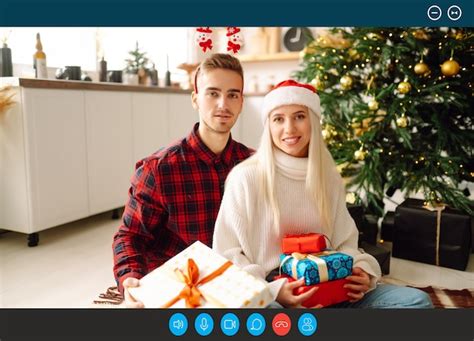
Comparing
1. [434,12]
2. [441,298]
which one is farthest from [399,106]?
[434,12]

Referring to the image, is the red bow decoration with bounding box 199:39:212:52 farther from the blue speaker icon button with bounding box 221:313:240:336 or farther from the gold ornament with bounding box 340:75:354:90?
the gold ornament with bounding box 340:75:354:90

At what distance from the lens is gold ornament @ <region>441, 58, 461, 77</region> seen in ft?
5.01

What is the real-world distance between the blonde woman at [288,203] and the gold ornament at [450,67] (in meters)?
1.00

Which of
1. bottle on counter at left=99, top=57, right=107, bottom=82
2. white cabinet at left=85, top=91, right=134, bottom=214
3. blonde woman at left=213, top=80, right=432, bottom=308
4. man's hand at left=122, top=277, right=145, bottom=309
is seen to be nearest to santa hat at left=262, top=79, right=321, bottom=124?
blonde woman at left=213, top=80, right=432, bottom=308

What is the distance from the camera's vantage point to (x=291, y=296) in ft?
2.15

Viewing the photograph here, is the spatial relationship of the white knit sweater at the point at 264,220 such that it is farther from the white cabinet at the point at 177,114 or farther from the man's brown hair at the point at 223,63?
the white cabinet at the point at 177,114

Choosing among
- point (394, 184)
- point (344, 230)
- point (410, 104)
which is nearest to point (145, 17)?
point (344, 230)

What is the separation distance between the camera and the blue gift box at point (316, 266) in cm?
67

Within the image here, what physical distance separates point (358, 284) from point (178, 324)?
0.36m

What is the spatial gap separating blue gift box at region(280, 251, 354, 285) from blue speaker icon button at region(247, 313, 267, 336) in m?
0.14

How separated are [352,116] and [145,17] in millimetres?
1368

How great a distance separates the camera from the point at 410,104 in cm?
164

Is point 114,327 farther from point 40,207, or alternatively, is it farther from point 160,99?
point 160,99

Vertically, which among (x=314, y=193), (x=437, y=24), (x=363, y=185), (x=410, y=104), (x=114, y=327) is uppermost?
(x=437, y=24)
